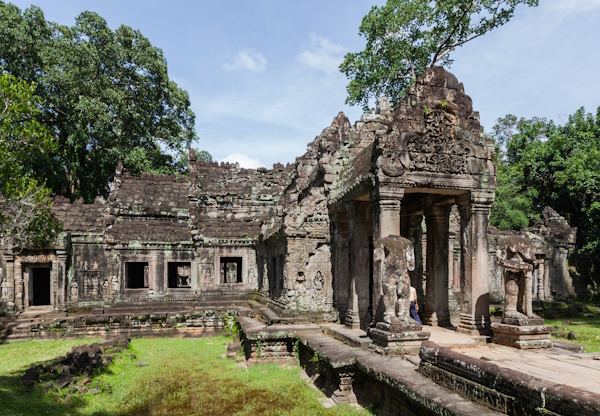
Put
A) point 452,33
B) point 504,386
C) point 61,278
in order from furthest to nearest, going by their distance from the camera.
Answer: point 452,33 → point 61,278 → point 504,386

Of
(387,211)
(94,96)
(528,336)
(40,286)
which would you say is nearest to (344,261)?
(387,211)

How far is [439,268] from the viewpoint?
33.3ft

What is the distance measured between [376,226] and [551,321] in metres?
12.2

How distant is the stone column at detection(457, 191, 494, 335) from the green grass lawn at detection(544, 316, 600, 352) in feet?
14.0

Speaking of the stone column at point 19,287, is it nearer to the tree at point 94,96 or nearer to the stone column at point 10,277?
the stone column at point 10,277

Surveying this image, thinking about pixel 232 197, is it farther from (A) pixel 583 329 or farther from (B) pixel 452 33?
(B) pixel 452 33

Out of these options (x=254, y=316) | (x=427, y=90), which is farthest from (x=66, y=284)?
(x=427, y=90)

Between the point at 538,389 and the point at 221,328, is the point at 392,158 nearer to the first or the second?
the point at 538,389

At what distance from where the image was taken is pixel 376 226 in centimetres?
795

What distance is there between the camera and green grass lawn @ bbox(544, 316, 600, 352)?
36.7ft

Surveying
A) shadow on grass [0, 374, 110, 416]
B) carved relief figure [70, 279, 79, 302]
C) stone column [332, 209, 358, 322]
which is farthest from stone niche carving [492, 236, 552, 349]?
carved relief figure [70, 279, 79, 302]

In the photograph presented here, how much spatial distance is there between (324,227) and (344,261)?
1.15 metres

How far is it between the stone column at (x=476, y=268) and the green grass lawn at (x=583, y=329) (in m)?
4.27

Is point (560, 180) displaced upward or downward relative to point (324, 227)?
upward
